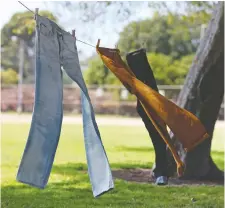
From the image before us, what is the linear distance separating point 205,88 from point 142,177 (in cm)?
107

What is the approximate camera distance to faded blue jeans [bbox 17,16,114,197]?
91.0 inches

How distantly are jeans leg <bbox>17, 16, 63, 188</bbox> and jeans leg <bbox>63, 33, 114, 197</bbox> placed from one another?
138 mm

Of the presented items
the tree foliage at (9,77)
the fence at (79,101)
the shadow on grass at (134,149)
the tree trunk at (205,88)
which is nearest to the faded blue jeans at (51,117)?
the tree trunk at (205,88)

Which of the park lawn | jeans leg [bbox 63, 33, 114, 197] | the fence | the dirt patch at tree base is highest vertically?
jeans leg [bbox 63, 33, 114, 197]

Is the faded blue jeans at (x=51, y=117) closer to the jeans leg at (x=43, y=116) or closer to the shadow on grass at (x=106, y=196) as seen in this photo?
the jeans leg at (x=43, y=116)

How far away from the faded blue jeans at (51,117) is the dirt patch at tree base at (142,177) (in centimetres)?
219

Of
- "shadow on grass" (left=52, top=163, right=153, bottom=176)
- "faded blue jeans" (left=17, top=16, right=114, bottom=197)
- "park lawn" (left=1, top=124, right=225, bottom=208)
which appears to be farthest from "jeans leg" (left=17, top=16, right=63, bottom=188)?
"shadow on grass" (left=52, top=163, right=153, bottom=176)

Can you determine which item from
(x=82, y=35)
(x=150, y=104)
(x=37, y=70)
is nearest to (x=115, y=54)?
(x=150, y=104)

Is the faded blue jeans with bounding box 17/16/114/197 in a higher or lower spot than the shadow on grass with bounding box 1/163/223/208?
higher

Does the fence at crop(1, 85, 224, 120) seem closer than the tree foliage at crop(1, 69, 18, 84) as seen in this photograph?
Yes

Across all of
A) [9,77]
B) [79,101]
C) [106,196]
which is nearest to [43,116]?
[106,196]

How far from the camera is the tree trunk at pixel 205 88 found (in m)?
4.57

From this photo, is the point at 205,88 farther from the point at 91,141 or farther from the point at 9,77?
the point at 9,77

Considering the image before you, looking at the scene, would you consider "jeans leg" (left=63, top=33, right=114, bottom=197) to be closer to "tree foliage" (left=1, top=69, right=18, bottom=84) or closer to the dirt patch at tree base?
the dirt patch at tree base
